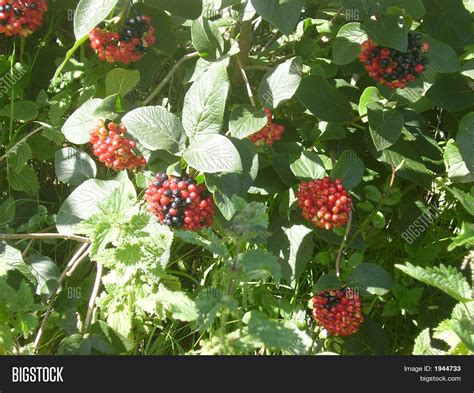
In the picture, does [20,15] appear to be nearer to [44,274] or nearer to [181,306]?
[44,274]

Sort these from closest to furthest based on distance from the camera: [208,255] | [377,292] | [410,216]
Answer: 1. [377,292]
2. [410,216]
3. [208,255]

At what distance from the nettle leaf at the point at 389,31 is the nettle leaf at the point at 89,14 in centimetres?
54

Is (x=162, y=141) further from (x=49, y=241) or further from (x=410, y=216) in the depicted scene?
(x=410, y=216)

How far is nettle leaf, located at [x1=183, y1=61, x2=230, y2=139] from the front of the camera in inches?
59.1

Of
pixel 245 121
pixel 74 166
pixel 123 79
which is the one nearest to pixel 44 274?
pixel 74 166

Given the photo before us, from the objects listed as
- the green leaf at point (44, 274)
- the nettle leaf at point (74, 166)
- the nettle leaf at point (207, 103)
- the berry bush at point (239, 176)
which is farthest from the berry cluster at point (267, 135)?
the green leaf at point (44, 274)

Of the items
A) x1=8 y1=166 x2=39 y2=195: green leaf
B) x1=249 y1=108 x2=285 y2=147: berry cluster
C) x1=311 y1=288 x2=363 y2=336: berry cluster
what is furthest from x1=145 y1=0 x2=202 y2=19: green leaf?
x1=311 y1=288 x2=363 y2=336: berry cluster

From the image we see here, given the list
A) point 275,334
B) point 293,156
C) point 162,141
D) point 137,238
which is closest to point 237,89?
point 293,156

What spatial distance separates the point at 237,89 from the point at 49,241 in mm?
614

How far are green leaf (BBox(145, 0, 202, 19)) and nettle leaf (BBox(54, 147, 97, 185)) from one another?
395 mm

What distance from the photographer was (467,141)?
5.51 feet

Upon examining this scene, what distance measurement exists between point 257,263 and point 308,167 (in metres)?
0.36

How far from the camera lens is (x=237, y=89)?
181 cm

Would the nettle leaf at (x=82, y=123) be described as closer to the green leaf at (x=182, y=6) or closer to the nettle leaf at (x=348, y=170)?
the green leaf at (x=182, y=6)
